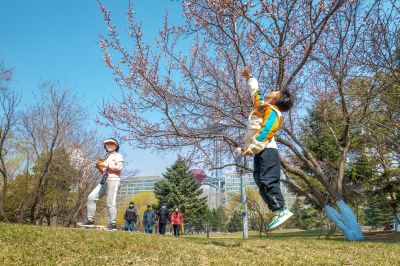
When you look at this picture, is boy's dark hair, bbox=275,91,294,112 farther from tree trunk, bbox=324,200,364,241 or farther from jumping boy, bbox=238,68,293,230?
tree trunk, bbox=324,200,364,241

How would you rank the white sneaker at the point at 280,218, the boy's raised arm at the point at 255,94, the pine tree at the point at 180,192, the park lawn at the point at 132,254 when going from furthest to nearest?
the pine tree at the point at 180,192
the boy's raised arm at the point at 255,94
the white sneaker at the point at 280,218
the park lawn at the point at 132,254

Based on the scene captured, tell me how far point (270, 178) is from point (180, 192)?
125 ft

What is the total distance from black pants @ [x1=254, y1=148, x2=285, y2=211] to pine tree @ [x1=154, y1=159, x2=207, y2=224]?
3661 centimetres

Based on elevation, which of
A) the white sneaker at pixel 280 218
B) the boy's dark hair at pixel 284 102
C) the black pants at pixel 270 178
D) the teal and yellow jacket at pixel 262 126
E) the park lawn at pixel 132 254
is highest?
the boy's dark hair at pixel 284 102

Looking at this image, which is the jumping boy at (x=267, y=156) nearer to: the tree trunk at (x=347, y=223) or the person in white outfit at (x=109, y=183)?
the person in white outfit at (x=109, y=183)

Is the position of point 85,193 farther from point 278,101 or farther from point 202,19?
point 278,101

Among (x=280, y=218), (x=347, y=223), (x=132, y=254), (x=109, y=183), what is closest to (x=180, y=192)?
(x=347, y=223)

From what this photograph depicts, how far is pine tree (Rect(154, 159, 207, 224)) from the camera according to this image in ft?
134

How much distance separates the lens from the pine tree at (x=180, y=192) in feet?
134

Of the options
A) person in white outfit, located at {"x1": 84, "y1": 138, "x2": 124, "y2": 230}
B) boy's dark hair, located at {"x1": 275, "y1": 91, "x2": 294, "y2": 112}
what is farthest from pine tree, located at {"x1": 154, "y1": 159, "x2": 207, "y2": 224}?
boy's dark hair, located at {"x1": 275, "y1": 91, "x2": 294, "y2": 112}

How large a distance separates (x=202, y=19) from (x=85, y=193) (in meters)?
17.3

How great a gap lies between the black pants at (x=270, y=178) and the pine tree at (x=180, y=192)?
36.6m

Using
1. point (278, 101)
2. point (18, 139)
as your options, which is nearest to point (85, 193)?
point (18, 139)

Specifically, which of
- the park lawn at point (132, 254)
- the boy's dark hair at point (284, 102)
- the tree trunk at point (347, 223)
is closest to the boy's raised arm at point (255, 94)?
the boy's dark hair at point (284, 102)
